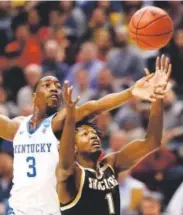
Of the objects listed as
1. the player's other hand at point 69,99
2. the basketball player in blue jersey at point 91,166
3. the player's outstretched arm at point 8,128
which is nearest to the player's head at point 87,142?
the basketball player in blue jersey at point 91,166

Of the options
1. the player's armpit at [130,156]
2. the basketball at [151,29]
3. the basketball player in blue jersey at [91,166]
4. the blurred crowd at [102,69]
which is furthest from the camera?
the blurred crowd at [102,69]

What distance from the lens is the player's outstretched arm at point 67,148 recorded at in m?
6.31

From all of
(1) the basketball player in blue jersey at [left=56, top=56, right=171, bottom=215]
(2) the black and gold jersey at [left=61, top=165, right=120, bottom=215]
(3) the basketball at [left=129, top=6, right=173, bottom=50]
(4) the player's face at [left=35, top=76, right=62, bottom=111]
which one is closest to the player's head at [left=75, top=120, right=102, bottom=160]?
(1) the basketball player in blue jersey at [left=56, top=56, right=171, bottom=215]

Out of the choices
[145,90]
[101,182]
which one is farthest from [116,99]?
[101,182]

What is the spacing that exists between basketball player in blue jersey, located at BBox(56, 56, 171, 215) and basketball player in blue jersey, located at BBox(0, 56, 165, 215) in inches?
8.5

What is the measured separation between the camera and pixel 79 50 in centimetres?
1329

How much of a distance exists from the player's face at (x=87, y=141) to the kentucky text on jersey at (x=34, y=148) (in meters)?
0.34

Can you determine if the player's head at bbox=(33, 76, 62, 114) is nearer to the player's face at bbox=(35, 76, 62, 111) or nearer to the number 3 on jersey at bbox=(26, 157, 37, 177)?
the player's face at bbox=(35, 76, 62, 111)

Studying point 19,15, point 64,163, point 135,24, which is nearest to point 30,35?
point 19,15

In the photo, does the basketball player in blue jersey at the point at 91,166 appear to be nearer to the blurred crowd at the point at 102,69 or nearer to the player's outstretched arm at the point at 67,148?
the player's outstretched arm at the point at 67,148

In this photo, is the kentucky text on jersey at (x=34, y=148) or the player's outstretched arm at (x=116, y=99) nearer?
the player's outstretched arm at (x=116, y=99)

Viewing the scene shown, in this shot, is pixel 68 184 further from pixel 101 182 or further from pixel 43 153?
pixel 43 153

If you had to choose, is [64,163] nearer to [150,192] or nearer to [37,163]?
[37,163]

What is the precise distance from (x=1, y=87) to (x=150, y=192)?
130 inches
